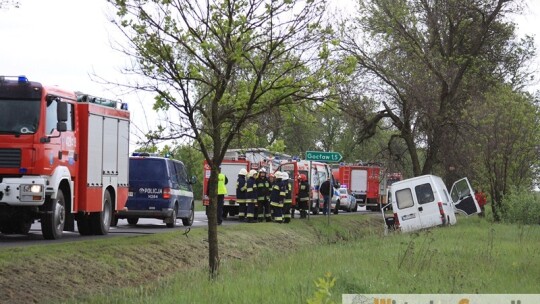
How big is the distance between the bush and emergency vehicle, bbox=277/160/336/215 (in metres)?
7.24

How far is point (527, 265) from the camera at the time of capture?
16453mm

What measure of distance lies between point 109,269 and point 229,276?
3.18 m

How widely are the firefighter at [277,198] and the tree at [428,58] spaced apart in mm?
9035

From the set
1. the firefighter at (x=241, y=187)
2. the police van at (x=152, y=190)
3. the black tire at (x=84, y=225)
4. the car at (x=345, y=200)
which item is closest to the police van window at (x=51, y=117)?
the black tire at (x=84, y=225)

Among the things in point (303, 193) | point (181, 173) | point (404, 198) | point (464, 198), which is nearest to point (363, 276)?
point (181, 173)

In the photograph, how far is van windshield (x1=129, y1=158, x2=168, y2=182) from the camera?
89.8 feet

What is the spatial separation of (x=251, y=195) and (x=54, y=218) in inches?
488

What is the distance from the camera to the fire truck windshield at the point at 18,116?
19047mm

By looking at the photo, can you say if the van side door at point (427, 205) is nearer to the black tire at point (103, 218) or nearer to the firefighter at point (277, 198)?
the firefighter at point (277, 198)

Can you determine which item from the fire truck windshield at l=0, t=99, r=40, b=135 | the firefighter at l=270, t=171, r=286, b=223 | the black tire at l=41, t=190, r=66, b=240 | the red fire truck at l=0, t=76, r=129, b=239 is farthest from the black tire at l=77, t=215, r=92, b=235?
the firefighter at l=270, t=171, r=286, b=223

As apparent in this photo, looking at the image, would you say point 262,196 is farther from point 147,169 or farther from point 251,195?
point 147,169

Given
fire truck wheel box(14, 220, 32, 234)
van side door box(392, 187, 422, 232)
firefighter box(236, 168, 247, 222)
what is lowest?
fire truck wheel box(14, 220, 32, 234)

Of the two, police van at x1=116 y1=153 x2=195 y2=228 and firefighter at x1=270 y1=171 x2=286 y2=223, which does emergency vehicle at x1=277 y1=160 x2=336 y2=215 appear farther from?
police van at x1=116 y1=153 x2=195 y2=228

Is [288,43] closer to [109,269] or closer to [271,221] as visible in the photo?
[109,269]
